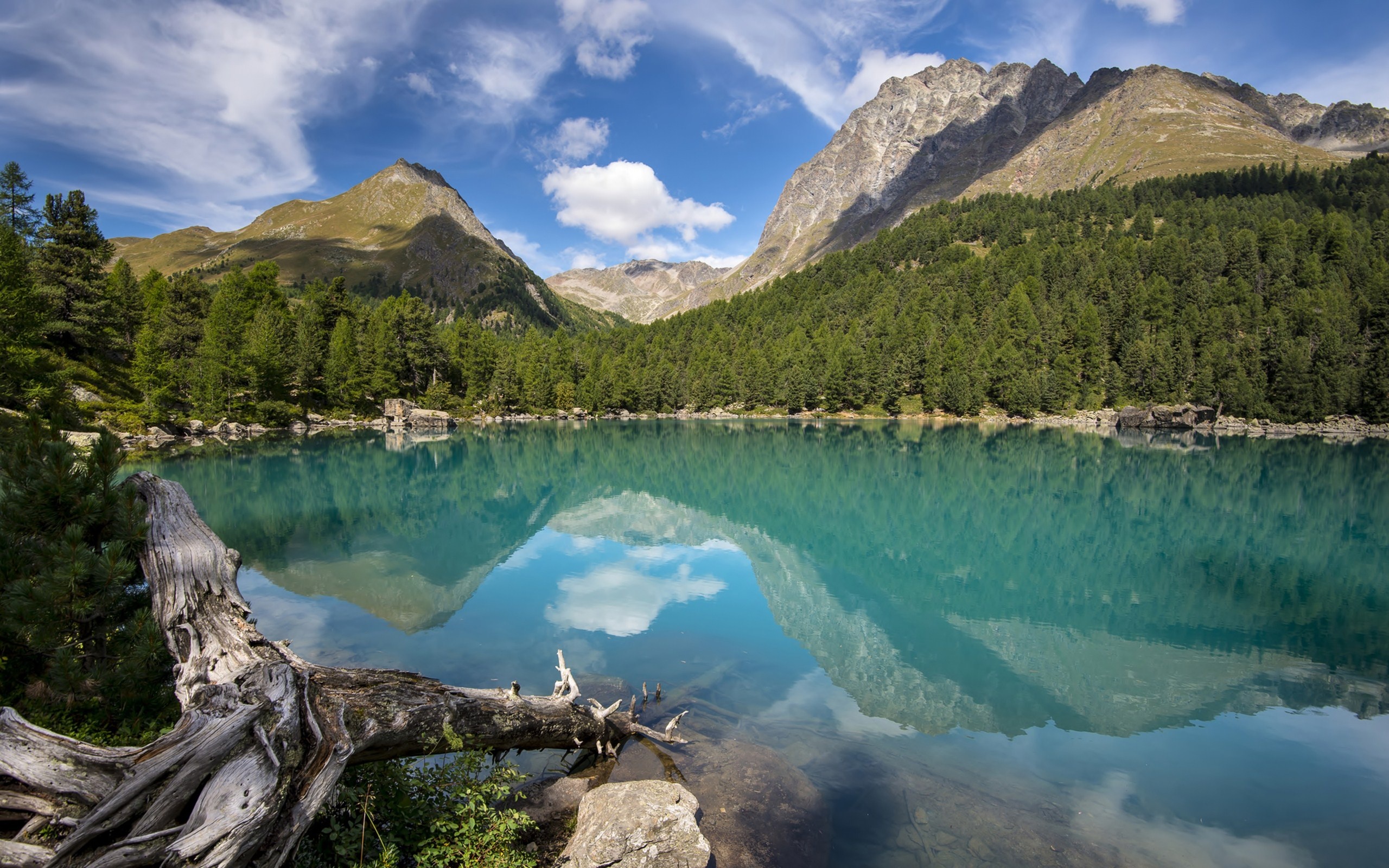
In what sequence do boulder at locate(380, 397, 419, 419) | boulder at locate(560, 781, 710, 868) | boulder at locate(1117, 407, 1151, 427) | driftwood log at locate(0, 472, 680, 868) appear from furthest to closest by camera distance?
1. boulder at locate(1117, 407, 1151, 427)
2. boulder at locate(380, 397, 419, 419)
3. boulder at locate(560, 781, 710, 868)
4. driftwood log at locate(0, 472, 680, 868)

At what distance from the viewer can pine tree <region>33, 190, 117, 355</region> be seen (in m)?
41.3

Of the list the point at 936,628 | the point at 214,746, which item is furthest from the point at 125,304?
the point at 936,628

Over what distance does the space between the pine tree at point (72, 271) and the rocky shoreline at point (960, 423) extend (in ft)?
27.4

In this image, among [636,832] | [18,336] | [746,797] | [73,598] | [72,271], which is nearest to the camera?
[73,598]

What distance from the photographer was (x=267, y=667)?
4199 mm

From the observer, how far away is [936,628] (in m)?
14.4

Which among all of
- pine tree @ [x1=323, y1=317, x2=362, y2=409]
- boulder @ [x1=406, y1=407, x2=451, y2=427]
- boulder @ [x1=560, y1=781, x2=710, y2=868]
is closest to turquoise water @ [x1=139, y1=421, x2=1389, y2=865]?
boulder @ [x1=560, y1=781, x2=710, y2=868]

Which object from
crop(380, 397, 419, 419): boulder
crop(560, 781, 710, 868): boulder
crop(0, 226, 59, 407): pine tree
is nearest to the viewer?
crop(560, 781, 710, 868): boulder

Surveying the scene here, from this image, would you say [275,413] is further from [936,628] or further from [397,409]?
[936,628]

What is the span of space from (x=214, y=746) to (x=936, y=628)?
565 inches

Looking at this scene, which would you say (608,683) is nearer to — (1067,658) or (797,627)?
(797,627)

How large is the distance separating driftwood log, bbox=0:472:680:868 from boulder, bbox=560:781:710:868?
4.20ft

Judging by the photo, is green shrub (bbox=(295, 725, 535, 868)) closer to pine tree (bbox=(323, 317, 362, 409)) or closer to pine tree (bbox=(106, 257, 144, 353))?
pine tree (bbox=(106, 257, 144, 353))

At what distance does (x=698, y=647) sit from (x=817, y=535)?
454 inches
